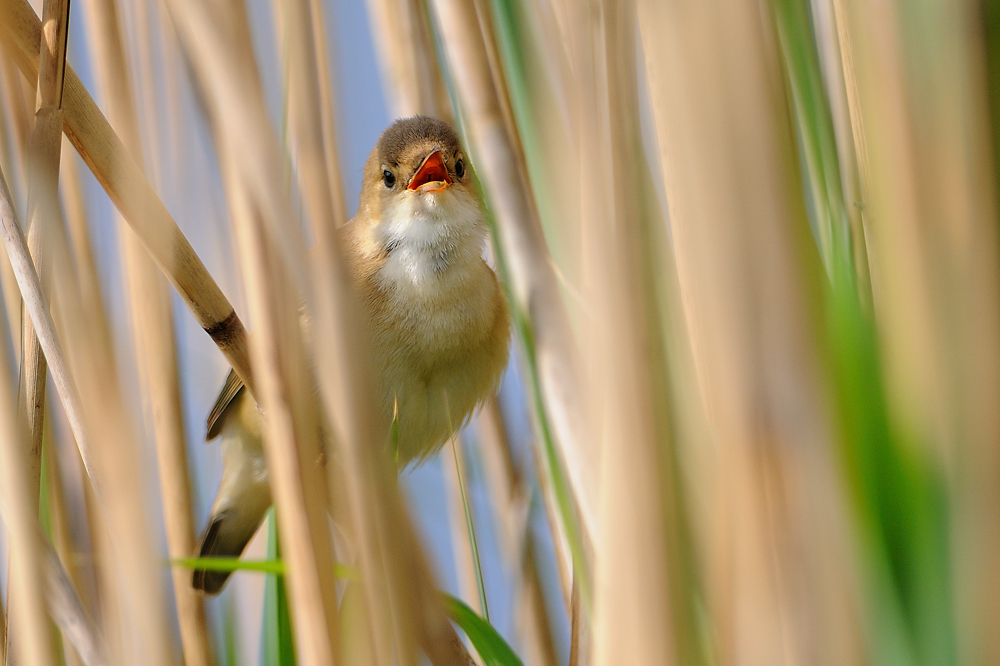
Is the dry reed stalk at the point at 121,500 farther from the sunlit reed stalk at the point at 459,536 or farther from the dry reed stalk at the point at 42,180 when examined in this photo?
the sunlit reed stalk at the point at 459,536

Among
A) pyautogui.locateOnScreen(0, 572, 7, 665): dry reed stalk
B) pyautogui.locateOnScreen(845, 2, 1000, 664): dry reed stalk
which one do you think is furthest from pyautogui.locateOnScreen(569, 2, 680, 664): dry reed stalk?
pyautogui.locateOnScreen(0, 572, 7, 665): dry reed stalk

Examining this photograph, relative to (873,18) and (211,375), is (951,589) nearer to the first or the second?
(873,18)

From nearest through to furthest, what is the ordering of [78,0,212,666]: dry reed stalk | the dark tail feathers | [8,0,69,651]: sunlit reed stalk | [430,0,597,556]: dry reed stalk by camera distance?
1. [8,0,69,651]: sunlit reed stalk
2. [430,0,597,556]: dry reed stalk
3. [78,0,212,666]: dry reed stalk
4. the dark tail feathers

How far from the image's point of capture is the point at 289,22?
0.75 m

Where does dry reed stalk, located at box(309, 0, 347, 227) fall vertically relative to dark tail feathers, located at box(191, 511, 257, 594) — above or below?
above

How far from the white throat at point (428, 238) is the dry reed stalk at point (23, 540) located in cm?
86

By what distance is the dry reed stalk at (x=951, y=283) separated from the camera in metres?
0.59

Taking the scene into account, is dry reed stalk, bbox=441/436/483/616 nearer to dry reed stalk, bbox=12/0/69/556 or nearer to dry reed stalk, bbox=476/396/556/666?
dry reed stalk, bbox=476/396/556/666

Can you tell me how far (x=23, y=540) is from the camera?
903mm

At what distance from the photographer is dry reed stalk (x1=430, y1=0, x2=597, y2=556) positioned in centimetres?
110

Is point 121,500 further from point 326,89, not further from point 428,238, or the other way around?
point 428,238

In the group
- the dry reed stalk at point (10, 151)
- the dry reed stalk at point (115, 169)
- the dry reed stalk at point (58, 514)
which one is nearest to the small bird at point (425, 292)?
the dry reed stalk at point (58, 514)

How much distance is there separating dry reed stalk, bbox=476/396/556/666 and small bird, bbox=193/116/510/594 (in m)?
0.08

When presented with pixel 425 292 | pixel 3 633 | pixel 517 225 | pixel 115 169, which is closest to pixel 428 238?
pixel 425 292
